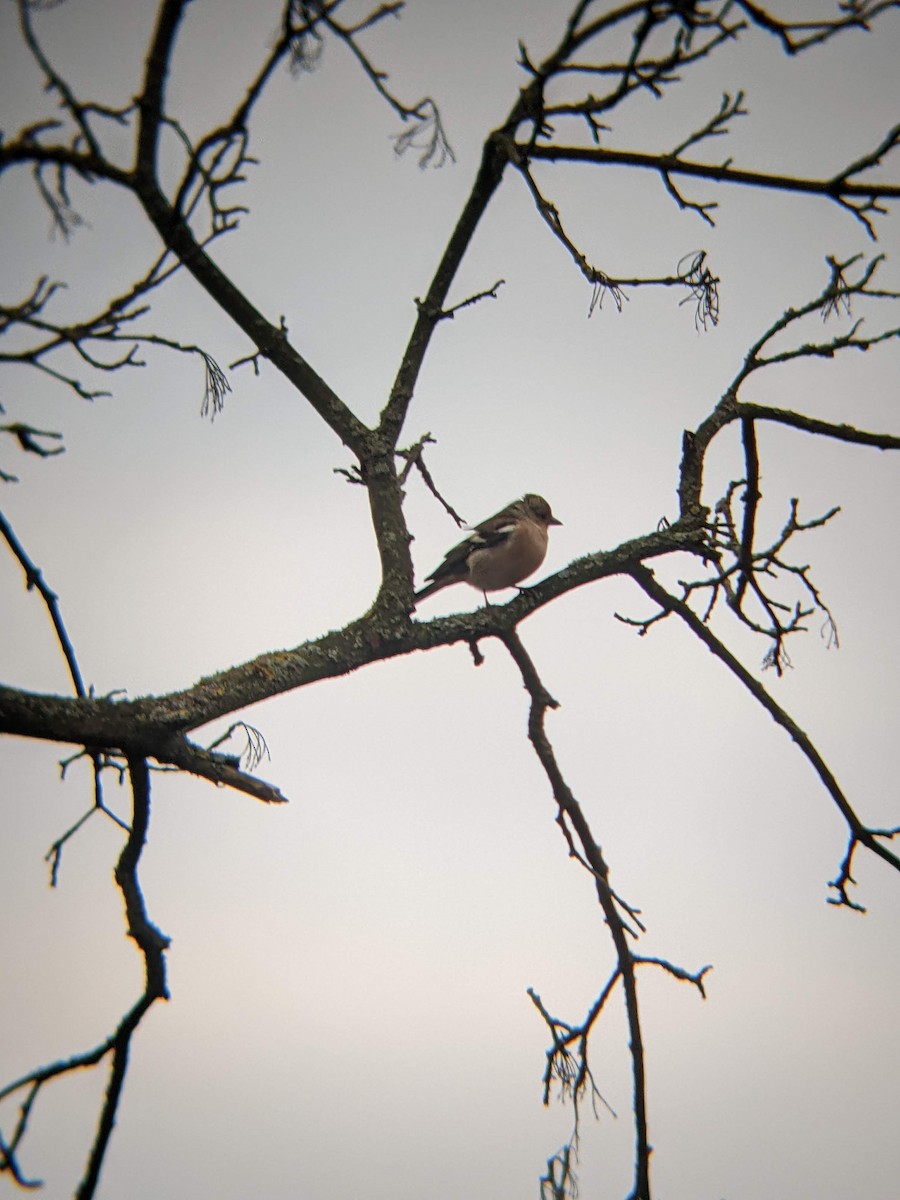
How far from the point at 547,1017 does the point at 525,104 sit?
3.07 metres

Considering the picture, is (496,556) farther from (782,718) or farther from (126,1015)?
(126,1015)

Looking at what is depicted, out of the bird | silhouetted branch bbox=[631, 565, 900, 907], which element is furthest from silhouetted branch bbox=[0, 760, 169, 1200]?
the bird

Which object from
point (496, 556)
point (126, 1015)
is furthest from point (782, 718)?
point (496, 556)

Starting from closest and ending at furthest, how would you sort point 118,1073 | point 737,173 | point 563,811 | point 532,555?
point 118,1073, point 737,173, point 563,811, point 532,555

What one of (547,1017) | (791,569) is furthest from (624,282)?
(547,1017)

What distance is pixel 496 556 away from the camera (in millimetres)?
6875

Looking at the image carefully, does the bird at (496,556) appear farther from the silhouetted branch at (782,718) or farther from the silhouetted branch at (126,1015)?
the silhouetted branch at (126,1015)

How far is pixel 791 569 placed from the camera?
4227 mm

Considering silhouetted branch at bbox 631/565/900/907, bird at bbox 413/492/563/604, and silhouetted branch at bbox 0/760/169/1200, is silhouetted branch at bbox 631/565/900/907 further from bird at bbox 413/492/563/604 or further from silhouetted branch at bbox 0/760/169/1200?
bird at bbox 413/492/563/604

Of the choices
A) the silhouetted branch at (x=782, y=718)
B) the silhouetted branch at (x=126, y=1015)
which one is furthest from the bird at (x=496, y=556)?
the silhouetted branch at (x=126, y=1015)

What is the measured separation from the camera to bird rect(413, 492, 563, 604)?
689 cm

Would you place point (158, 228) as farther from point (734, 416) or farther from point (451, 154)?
point (734, 416)

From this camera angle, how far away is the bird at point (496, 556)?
689 cm

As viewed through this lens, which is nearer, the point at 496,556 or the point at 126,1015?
the point at 126,1015
